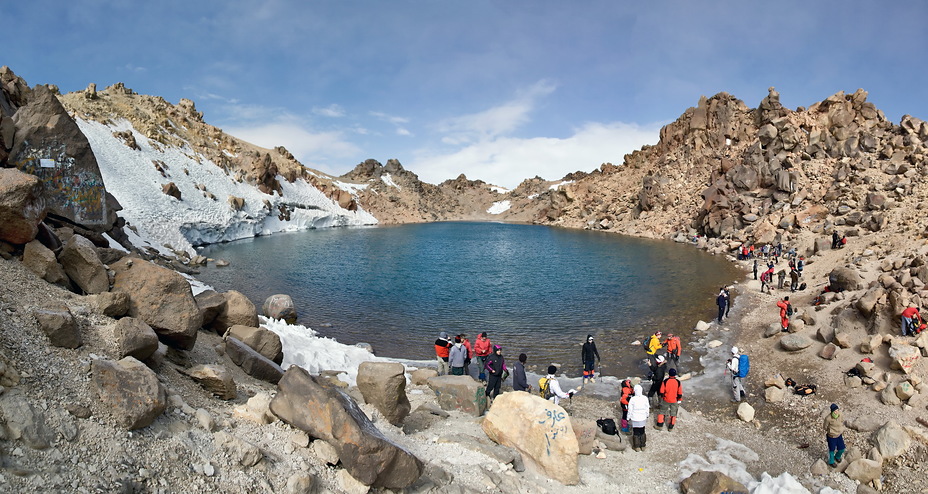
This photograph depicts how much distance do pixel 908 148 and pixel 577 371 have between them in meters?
60.6

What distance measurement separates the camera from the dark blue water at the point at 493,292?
22.3m

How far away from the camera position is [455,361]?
15.8 m

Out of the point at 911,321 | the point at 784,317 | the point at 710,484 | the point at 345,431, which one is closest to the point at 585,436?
the point at 710,484

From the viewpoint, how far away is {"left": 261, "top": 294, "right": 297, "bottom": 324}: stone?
79.6ft

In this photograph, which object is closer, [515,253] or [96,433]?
[96,433]

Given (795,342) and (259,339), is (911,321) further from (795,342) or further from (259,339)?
(259,339)

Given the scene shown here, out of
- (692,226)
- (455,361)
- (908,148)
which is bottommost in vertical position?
(455,361)

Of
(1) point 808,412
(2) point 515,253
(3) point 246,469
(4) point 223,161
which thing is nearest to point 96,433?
(3) point 246,469

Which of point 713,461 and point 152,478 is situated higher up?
point 152,478

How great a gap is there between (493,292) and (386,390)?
2173 centimetres

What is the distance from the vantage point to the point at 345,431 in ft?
23.9

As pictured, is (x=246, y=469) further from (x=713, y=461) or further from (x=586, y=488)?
(x=713, y=461)

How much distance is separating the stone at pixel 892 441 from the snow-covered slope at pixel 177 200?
140 ft

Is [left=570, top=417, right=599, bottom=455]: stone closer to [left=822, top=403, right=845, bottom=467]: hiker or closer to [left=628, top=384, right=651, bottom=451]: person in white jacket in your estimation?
[left=628, top=384, right=651, bottom=451]: person in white jacket
